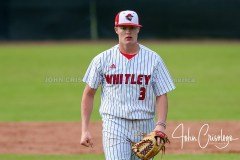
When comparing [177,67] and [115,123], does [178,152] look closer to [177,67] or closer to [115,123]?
[115,123]

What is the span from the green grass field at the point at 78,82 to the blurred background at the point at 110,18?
2.85 ft

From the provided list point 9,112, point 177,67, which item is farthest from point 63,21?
point 9,112

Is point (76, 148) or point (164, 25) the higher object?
point (164, 25)

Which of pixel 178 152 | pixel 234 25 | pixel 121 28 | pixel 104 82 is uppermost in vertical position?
pixel 234 25

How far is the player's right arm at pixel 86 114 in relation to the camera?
237 inches

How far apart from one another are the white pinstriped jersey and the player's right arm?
90mm

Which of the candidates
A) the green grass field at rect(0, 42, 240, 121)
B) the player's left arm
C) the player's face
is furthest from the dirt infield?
the player's face

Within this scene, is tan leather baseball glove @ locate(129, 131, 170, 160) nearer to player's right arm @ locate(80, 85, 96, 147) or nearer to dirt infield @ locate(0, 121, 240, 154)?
player's right arm @ locate(80, 85, 96, 147)

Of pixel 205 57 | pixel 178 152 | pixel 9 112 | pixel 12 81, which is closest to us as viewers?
pixel 178 152

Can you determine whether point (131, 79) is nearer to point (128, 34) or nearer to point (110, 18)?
point (128, 34)

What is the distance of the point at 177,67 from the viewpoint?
21.7 metres

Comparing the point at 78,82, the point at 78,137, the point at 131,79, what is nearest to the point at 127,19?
the point at 131,79

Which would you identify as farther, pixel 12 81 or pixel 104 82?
pixel 12 81

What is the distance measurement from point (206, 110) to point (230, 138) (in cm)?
387
